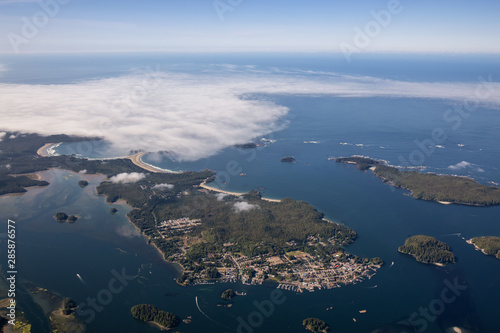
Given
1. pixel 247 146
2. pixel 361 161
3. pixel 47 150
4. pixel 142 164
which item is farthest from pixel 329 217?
pixel 47 150

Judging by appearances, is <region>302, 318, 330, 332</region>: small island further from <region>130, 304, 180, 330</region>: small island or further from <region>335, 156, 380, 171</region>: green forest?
<region>335, 156, 380, 171</region>: green forest

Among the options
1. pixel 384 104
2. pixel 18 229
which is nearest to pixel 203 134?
pixel 18 229

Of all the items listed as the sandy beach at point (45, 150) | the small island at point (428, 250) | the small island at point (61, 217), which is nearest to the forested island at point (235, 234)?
the small island at point (428, 250)

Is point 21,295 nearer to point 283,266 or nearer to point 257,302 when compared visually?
point 257,302

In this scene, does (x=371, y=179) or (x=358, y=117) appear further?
(x=358, y=117)

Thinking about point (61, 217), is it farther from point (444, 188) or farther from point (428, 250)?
point (444, 188)

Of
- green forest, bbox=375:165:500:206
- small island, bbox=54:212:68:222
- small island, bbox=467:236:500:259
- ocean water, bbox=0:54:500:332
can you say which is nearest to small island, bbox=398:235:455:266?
ocean water, bbox=0:54:500:332
